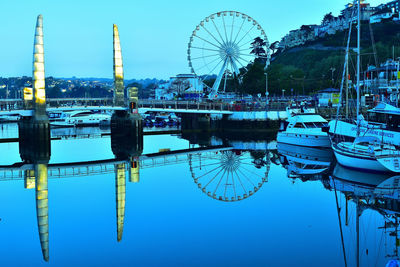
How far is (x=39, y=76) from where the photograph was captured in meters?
47.9

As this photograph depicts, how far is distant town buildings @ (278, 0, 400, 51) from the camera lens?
15055 cm

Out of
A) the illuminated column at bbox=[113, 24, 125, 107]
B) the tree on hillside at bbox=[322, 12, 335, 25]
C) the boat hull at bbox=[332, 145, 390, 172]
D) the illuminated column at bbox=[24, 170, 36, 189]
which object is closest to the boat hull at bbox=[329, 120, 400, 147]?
the boat hull at bbox=[332, 145, 390, 172]

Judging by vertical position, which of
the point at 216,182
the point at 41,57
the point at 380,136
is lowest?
the point at 216,182

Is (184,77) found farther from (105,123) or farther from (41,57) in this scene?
(41,57)

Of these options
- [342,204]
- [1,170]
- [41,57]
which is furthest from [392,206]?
[41,57]

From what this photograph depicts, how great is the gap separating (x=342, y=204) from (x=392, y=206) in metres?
2.08

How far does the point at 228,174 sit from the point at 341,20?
462ft

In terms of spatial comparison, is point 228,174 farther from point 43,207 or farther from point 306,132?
point 43,207

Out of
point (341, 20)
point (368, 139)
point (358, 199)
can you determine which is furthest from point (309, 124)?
point (341, 20)

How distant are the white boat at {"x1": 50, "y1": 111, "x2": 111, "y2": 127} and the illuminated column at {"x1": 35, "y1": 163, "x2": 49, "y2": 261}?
42756 mm

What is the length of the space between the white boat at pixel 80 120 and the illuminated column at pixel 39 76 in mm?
30469

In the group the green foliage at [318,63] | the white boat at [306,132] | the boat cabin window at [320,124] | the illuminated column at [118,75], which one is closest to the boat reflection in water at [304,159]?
the white boat at [306,132]

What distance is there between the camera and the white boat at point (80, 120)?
7844 cm

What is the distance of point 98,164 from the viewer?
38.1 metres
